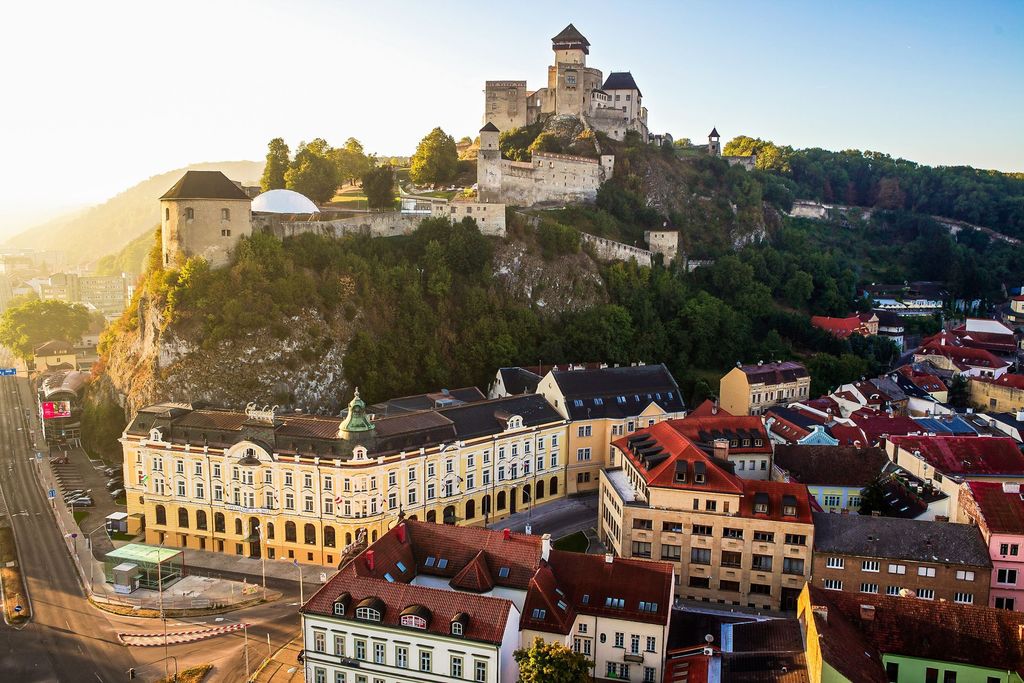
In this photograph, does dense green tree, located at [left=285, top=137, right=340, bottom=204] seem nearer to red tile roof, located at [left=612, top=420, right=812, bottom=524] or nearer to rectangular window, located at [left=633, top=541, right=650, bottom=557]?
red tile roof, located at [left=612, top=420, right=812, bottom=524]

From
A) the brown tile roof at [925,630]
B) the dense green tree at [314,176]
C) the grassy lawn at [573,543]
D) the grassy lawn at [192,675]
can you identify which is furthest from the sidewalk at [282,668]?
the dense green tree at [314,176]

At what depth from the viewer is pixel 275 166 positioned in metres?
106

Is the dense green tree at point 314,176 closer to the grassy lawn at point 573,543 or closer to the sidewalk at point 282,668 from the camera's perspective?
the grassy lawn at point 573,543

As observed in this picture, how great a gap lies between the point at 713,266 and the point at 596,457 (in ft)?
177

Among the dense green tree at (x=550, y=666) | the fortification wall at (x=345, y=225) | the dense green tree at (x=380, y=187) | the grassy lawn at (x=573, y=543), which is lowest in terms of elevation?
the grassy lawn at (x=573, y=543)

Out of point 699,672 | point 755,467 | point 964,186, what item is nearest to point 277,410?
point 755,467

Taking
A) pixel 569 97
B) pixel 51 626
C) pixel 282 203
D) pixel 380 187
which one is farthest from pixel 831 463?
pixel 569 97

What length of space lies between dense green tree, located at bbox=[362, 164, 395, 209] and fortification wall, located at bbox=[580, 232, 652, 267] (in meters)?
24.8

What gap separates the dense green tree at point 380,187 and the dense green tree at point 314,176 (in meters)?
6.58

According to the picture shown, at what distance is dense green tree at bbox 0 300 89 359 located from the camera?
12056 centimetres

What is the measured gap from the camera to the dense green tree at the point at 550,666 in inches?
1254

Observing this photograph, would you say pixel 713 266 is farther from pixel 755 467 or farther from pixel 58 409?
pixel 58 409

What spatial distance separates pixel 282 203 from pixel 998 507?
245 ft

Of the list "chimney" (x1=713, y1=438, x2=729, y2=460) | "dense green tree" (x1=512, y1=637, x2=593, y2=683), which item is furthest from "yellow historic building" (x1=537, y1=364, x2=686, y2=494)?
"dense green tree" (x1=512, y1=637, x2=593, y2=683)
